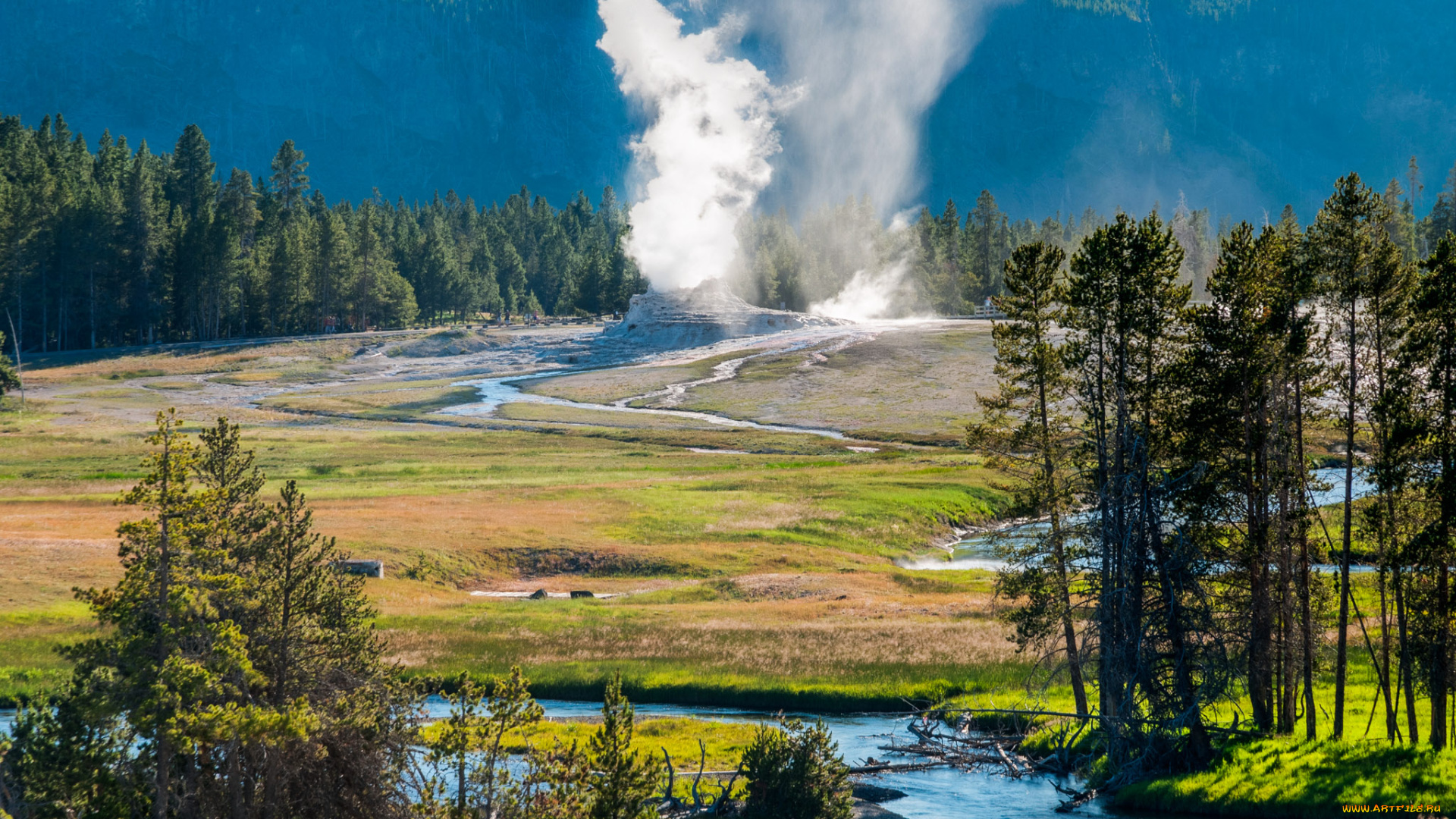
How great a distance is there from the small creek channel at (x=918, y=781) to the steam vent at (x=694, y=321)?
142 meters

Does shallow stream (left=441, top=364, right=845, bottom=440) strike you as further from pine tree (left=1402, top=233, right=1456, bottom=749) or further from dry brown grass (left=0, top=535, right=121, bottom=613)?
pine tree (left=1402, top=233, right=1456, bottom=749)

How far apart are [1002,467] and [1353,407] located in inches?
375

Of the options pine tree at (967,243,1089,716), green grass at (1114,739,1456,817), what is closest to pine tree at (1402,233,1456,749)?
green grass at (1114,739,1456,817)

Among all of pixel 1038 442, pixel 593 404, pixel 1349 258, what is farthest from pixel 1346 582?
pixel 593 404

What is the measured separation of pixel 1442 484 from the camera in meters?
24.9

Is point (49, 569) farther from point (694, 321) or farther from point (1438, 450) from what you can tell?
point (694, 321)

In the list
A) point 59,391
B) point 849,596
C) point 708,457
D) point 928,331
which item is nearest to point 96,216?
point 59,391

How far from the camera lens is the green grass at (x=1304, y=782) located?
23172 millimetres

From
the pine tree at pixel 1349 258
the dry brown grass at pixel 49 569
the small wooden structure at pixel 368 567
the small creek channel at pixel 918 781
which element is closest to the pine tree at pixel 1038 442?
the small creek channel at pixel 918 781

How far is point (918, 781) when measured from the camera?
2752cm

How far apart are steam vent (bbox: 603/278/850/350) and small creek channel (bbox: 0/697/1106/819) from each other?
142 meters

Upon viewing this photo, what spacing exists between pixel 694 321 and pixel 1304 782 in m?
158

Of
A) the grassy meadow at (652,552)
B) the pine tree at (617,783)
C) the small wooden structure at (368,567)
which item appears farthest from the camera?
the small wooden structure at (368,567)

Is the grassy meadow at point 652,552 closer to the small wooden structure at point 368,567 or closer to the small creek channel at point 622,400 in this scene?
the small wooden structure at point 368,567
